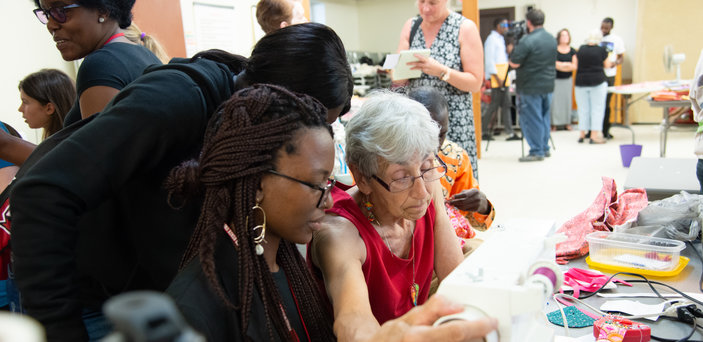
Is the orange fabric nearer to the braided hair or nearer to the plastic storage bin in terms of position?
the plastic storage bin

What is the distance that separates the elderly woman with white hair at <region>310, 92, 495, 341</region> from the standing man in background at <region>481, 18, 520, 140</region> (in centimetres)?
727

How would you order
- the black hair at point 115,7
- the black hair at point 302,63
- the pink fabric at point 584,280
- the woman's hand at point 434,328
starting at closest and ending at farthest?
the woman's hand at point 434,328
the black hair at point 302,63
the black hair at point 115,7
the pink fabric at point 584,280

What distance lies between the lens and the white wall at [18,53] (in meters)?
3.89

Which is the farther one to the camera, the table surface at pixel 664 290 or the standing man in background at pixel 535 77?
the standing man in background at pixel 535 77

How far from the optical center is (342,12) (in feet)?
39.0

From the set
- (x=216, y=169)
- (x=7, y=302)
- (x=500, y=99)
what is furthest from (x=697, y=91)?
(x=500, y=99)

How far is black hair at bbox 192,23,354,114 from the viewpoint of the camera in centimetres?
136

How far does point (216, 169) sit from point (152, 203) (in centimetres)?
25

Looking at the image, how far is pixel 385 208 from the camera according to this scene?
1636 mm

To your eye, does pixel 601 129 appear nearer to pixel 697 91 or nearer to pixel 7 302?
pixel 697 91

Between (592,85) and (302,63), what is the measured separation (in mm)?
7749

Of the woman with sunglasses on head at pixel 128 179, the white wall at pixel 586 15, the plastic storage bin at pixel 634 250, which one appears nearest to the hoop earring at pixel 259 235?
the woman with sunglasses on head at pixel 128 179

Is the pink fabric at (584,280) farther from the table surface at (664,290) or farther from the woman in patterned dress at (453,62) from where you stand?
the woman in patterned dress at (453,62)

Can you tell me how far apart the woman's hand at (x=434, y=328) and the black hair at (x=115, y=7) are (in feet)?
4.09
